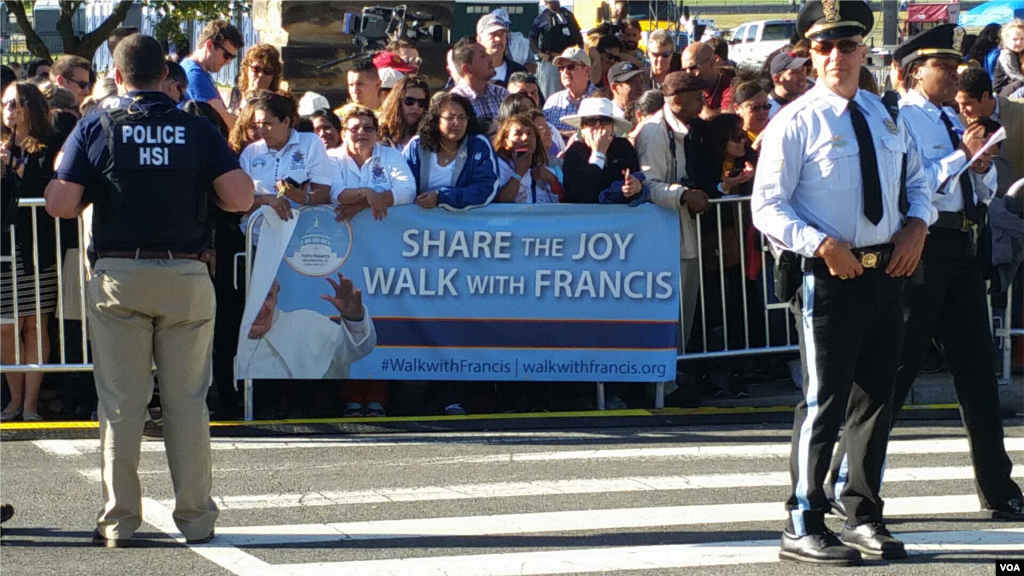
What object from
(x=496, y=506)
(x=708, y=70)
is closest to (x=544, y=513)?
(x=496, y=506)

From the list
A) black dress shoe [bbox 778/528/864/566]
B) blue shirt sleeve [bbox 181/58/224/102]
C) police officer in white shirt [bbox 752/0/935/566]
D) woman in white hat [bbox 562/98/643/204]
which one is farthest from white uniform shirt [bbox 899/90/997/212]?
blue shirt sleeve [bbox 181/58/224/102]

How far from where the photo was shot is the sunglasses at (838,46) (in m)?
5.62

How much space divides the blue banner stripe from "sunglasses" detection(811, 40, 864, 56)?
11.4 ft

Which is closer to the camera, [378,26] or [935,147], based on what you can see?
[935,147]

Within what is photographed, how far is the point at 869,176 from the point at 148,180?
2.79 meters

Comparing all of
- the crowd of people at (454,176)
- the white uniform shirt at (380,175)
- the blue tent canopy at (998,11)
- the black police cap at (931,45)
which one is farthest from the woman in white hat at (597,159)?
the blue tent canopy at (998,11)

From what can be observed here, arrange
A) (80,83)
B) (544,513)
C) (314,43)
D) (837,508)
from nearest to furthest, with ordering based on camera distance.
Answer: (837,508)
(544,513)
(80,83)
(314,43)

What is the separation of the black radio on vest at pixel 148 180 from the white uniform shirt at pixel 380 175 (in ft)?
9.23

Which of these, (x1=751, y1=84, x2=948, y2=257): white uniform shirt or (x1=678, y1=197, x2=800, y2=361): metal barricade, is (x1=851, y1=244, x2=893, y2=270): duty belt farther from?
(x1=678, y1=197, x2=800, y2=361): metal barricade

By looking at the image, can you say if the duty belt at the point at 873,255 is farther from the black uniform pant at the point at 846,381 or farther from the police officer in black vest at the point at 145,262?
the police officer in black vest at the point at 145,262

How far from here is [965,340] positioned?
21.1ft

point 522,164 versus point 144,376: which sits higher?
point 522,164

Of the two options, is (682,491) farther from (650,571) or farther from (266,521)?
(266,521)

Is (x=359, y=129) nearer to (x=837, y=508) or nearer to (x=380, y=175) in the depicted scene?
(x=380, y=175)
